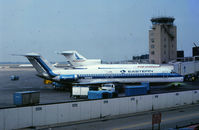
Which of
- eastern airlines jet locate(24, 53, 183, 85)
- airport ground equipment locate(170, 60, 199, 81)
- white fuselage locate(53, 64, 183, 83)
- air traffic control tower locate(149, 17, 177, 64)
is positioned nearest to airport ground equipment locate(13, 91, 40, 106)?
eastern airlines jet locate(24, 53, 183, 85)

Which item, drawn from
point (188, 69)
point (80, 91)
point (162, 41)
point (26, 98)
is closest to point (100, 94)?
point (80, 91)

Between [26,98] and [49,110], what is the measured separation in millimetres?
3159

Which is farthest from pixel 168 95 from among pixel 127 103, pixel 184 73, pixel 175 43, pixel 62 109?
pixel 175 43

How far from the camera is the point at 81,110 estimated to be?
833 inches

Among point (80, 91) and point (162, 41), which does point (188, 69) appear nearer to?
point (162, 41)

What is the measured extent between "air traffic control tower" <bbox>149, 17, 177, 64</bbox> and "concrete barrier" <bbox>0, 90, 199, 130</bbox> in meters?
64.5

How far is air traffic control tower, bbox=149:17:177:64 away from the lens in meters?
91.3

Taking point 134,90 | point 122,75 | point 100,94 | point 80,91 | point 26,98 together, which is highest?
point 122,75

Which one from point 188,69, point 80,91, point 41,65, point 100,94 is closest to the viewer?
point 100,94

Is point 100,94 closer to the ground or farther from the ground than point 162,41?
closer to the ground

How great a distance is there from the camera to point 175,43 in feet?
319

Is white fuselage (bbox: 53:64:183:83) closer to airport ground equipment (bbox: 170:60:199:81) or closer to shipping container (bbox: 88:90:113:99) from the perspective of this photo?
airport ground equipment (bbox: 170:60:199:81)

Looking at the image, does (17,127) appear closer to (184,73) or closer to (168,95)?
(168,95)

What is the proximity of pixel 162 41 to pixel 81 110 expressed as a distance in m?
75.6
